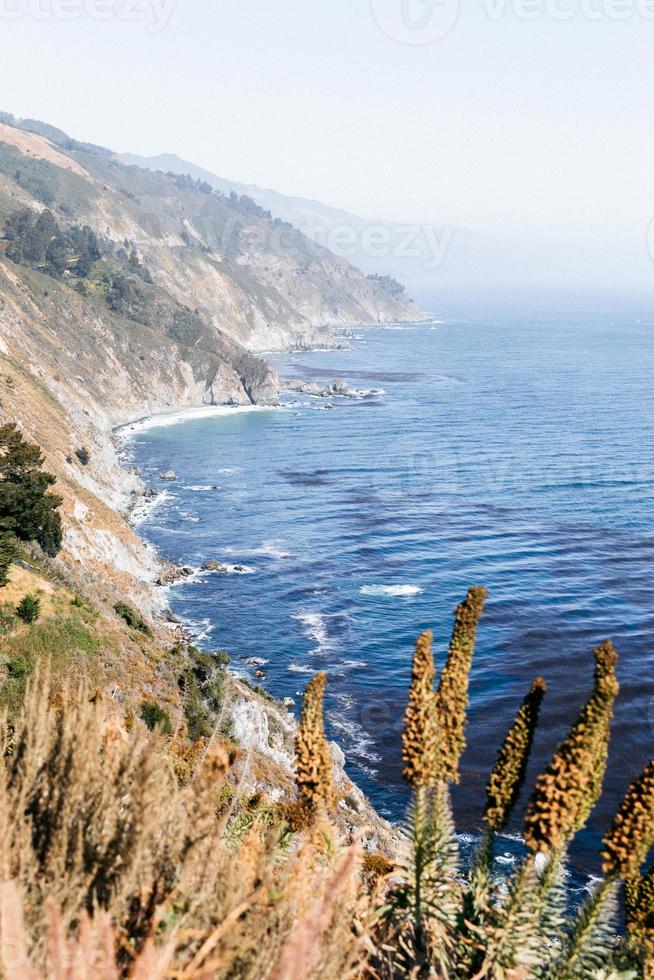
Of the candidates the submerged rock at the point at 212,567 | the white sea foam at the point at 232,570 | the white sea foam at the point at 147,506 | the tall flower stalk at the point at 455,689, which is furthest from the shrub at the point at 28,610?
the white sea foam at the point at 147,506

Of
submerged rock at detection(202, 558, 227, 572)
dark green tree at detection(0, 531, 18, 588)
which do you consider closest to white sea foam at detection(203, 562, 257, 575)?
submerged rock at detection(202, 558, 227, 572)

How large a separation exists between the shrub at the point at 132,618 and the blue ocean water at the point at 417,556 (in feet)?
35.1

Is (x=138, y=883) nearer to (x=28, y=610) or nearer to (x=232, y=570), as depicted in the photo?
(x=28, y=610)

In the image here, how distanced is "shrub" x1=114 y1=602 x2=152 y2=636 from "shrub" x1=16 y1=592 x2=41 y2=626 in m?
11.4

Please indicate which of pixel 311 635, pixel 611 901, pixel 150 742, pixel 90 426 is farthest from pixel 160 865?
pixel 90 426

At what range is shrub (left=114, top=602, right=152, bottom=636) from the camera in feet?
162

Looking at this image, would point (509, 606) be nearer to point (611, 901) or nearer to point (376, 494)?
point (376, 494)

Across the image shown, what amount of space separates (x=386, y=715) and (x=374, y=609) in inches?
627

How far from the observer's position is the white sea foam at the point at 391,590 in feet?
239

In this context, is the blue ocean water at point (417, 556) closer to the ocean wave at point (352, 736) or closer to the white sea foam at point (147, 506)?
the ocean wave at point (352, 736)

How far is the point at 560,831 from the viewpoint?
29.6 feet

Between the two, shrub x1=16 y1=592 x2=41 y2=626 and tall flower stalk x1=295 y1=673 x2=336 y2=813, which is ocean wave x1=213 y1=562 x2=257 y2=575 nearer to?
shrub x1=16 y1=592 x2=41 y2=626

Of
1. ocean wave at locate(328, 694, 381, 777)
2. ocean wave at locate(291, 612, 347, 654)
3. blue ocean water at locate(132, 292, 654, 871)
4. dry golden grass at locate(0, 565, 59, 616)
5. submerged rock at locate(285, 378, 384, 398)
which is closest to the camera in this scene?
dry golden grass at locate(0, 565, 59, 616)

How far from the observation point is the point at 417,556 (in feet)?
267
